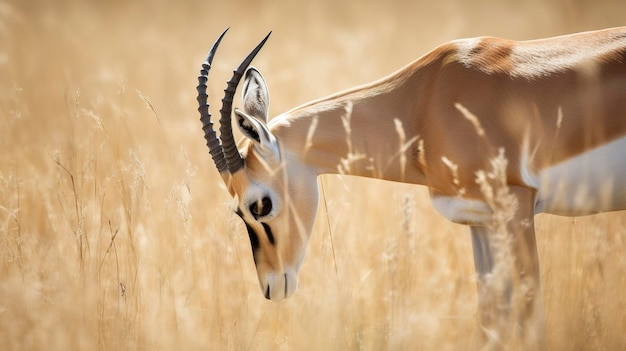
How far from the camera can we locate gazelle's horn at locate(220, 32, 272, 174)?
16.7ft

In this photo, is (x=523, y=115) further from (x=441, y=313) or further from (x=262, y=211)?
(x=262, y=211)

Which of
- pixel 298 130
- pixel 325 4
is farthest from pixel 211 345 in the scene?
pixel 325 4

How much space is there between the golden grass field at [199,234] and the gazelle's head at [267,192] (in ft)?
0.58

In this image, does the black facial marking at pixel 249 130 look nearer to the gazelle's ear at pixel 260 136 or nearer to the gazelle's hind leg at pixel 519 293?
the gazelle's ear at pixel 260 136

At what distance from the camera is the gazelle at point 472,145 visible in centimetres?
495

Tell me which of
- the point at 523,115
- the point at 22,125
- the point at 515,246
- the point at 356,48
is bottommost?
the point at 515,246

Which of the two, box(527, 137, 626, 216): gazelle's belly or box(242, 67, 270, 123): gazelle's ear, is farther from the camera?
box(242, 67, 270, 123): gazelle's ear

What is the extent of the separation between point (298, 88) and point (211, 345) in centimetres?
677

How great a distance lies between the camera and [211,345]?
16.0ft

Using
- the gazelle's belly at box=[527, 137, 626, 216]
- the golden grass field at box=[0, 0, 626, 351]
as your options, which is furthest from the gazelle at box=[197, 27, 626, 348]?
the golden grass field at box=[0, 0, 626, 351]

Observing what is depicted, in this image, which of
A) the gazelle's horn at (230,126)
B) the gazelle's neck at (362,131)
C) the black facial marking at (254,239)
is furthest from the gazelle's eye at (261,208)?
the gazelle's neck at (362,131)

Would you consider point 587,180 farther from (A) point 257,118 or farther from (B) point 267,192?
(A) point 257,118

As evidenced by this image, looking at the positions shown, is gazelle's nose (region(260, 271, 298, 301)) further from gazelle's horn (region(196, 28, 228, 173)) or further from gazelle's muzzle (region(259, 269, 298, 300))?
gazelle's horn (region(196, 28, 228, 173))

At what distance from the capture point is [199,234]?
255 inches
